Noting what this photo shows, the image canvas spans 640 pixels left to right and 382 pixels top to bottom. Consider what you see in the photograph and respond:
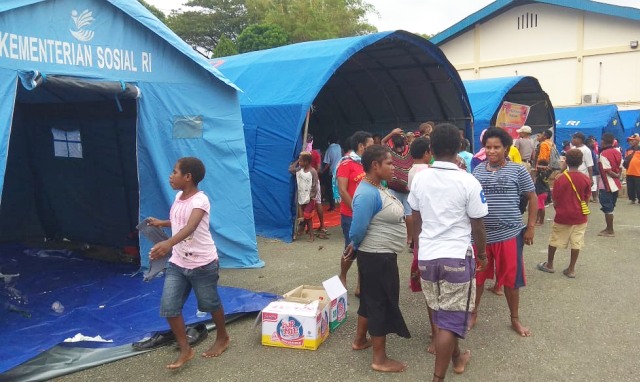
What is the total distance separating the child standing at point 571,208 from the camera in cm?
614

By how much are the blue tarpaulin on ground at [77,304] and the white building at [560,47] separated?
22.7 meters

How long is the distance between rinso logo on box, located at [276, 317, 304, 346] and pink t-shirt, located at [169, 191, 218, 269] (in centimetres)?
83

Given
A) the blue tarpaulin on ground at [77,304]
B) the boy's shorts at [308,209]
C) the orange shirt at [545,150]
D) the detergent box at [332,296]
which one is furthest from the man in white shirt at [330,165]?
the detergent box at [332,296]

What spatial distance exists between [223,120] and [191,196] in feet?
9.93

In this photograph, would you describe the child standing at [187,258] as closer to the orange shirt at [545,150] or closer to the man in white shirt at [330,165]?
the man in white shirt at [330,165]

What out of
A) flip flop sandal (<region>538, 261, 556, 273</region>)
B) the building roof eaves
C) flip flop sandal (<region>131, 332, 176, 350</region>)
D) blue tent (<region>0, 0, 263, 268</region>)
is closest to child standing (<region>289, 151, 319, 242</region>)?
blue tent (<region>0, 0, 263, 268</region>)

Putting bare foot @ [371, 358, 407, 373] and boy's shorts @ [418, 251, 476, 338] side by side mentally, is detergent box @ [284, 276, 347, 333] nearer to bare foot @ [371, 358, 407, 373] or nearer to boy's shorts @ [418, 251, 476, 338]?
bare foot @ [371, 358, 407, 373]

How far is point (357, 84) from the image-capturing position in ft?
42.8

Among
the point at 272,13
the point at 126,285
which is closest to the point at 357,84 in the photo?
the point at 126,285

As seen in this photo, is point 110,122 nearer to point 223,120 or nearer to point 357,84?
point 223,120

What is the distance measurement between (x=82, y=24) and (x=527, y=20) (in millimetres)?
24962

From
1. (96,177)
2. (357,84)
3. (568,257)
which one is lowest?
(568,257)

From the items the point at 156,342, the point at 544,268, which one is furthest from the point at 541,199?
the point at 156,342

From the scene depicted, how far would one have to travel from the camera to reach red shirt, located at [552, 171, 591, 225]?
241 inches
